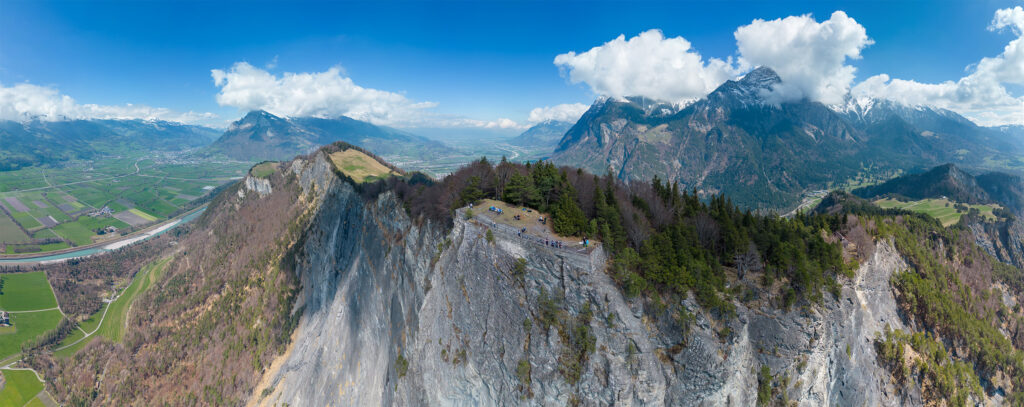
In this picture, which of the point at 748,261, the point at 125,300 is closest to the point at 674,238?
the point at 748,261

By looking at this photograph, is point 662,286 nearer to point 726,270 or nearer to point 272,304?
point 726,270

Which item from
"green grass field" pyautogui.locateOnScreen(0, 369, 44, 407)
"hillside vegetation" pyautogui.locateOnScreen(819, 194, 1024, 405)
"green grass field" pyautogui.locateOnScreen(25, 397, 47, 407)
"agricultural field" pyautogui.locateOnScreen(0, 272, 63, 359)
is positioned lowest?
"green grass field" pyautogui.locateOnScreen(0, 369, 44, 407)

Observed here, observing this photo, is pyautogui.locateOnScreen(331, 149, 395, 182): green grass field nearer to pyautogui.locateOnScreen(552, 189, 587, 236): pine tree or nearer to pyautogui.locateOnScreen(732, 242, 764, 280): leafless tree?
pyautogui.locateOnScreen(552, 189, 587, 236): pine tree

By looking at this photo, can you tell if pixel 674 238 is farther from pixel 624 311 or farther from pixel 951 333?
pixel 951 333

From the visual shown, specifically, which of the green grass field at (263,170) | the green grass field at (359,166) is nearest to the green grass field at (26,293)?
the green grass field at (263,170)

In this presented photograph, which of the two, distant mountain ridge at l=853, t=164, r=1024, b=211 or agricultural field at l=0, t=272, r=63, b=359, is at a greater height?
distant mountain ridge at l=853, t=164, r=1024, b=211

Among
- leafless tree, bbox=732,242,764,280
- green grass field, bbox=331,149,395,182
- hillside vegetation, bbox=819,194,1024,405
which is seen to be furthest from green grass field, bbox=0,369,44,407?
hillside vegetation, bbox=819,194,1024,405

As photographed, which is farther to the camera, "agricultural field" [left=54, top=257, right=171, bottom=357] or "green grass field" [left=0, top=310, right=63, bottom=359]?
"green grass field" [left=0, top=310, right=63, bottom=359]

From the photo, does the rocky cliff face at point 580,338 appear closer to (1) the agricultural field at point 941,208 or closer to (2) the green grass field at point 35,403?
(2) the green grass field at point 35,403
